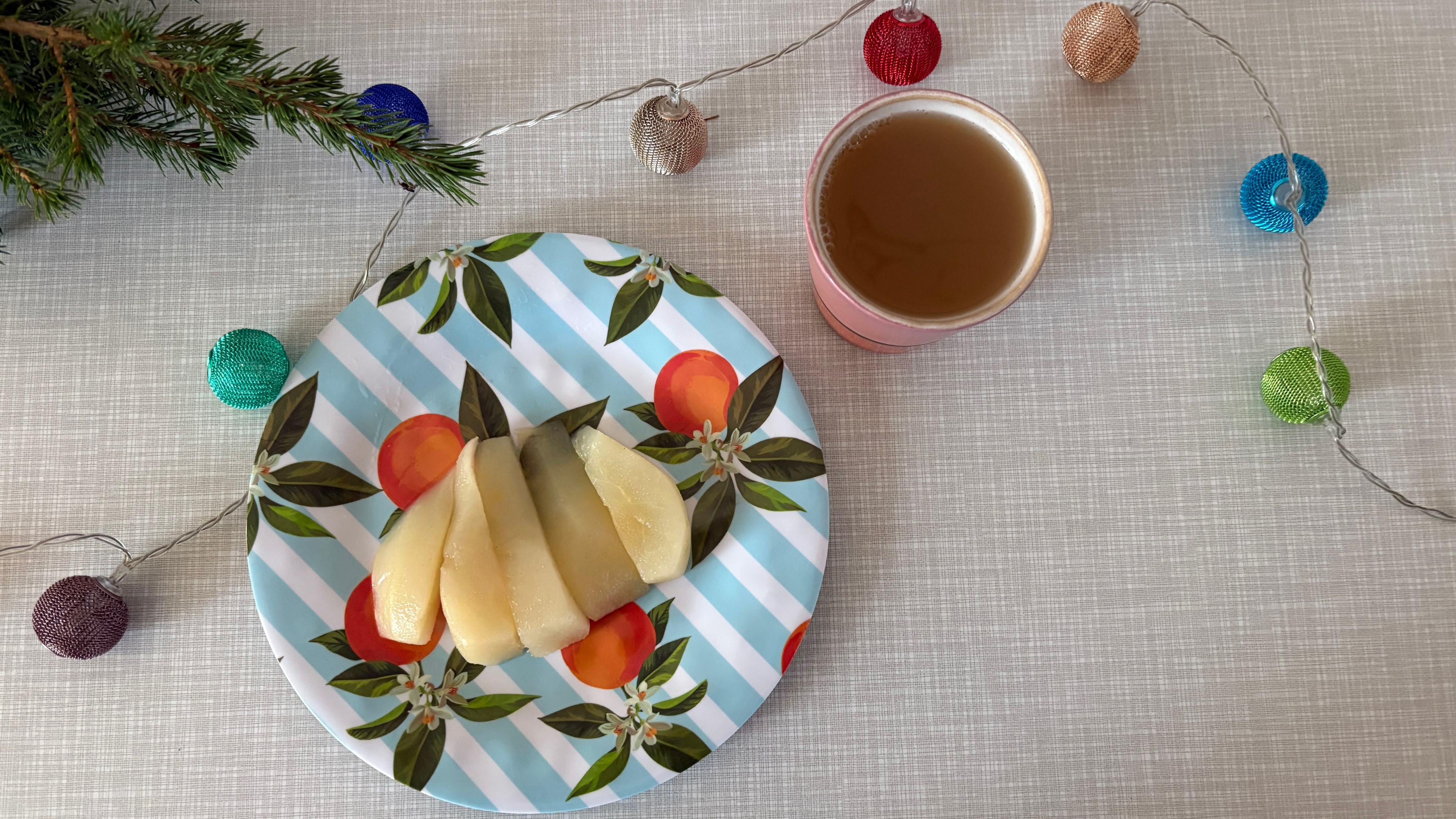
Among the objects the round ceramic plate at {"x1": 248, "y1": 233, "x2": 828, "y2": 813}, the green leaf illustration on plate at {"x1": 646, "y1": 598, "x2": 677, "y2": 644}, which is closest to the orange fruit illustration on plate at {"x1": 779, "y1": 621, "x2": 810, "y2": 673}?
the round ceramic plate at {"x1": 248, "y1": 233, "x2": 828, "y2": 813}

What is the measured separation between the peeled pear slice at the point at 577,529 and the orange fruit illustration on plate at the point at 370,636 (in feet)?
0.40

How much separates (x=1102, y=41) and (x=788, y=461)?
488 millimetres

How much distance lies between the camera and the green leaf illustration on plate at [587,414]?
0.77m

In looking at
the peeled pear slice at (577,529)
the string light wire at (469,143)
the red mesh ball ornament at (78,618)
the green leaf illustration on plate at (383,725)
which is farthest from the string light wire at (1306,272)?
the red mesh ball ornament at (78,618)

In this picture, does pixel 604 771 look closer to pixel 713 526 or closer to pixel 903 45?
pixel 713 526

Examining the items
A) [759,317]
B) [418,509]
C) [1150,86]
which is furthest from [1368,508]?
[418,509]

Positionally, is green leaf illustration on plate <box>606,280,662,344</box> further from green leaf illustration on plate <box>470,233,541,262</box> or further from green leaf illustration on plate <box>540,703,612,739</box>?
green leaf illustration on plate <box>540,703,612,739</box>

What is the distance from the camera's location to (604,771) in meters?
0.72

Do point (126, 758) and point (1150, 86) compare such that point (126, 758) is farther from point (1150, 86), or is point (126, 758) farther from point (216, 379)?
point (1150, 86)

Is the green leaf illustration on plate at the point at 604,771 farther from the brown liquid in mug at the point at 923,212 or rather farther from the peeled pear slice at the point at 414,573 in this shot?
the brown liquid in mug at the point at 923,212

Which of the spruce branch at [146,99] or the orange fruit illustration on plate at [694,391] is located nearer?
the spruce branch at [146,99]

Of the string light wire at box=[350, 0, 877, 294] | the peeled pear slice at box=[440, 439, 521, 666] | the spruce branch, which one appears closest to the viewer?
the spruce branch

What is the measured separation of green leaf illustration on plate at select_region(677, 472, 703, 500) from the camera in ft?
2.49

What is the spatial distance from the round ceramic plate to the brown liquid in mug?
120 millimetres
